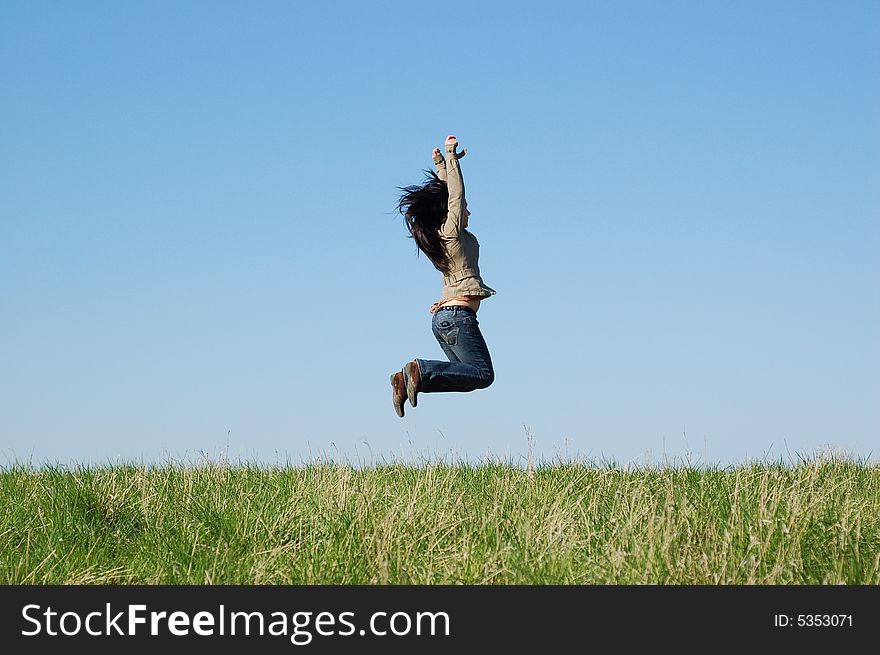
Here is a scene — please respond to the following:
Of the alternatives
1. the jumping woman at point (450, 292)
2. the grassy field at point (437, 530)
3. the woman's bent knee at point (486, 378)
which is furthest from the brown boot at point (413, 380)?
the grassy field at point (437, 530)

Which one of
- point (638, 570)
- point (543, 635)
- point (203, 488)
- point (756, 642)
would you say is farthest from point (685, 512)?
point (203, 488)

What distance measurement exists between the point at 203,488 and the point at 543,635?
486 cm

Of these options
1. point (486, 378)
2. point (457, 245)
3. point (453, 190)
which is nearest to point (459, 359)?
point (486, 378)

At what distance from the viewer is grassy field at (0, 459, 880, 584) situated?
5.77 meters

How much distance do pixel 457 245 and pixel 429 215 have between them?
46cm

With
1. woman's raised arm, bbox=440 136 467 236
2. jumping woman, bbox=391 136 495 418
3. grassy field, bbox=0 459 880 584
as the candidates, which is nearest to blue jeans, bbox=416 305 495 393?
jumping woman, bbox=391 136 495 418

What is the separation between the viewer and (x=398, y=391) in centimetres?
808

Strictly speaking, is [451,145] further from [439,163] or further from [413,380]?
[413,380]

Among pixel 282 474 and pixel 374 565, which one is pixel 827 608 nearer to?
pixel 374 565

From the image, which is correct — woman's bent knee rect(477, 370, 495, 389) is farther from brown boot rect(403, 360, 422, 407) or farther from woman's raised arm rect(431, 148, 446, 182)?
woman's raised arm rect(431, 148, 446, 182)

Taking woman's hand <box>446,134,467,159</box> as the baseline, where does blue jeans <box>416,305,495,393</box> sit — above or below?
below

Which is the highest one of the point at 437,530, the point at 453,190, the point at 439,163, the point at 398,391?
the point at 439,163

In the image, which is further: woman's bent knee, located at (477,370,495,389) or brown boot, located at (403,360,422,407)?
woman's bent knee, located at (477,370,495,389)

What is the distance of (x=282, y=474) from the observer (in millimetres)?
9781
